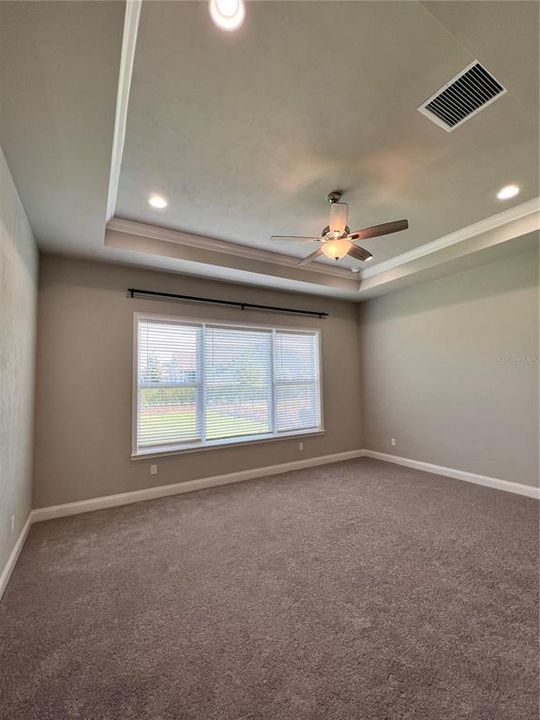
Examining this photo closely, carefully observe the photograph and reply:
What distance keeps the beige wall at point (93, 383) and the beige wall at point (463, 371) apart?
2620 millimetres

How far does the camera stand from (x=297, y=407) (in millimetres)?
5129

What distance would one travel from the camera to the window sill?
3818mm

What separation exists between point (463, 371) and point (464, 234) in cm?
174

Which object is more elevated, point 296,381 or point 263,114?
point 263,114

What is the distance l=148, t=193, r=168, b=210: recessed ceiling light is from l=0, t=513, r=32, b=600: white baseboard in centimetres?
308

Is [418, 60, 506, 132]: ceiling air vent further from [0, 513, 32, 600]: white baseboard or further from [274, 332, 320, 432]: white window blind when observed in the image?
[0, 513, 32, 600]: white baseboard

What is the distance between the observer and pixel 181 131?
2131 mm

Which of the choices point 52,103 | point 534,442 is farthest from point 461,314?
point 52,103

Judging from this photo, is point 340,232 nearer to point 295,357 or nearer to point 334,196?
point 334,196

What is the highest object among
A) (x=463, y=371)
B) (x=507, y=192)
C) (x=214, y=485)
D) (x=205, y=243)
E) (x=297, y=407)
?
(x=507, y=192)

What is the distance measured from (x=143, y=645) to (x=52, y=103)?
285 centimetres

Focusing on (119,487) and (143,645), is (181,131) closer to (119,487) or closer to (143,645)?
(143,645)

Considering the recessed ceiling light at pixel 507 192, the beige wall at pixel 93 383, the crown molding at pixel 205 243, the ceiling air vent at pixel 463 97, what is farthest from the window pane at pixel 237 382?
the ceiling air vent at pixel 463 97

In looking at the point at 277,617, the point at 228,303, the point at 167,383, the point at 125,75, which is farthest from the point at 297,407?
the point at 125,75
